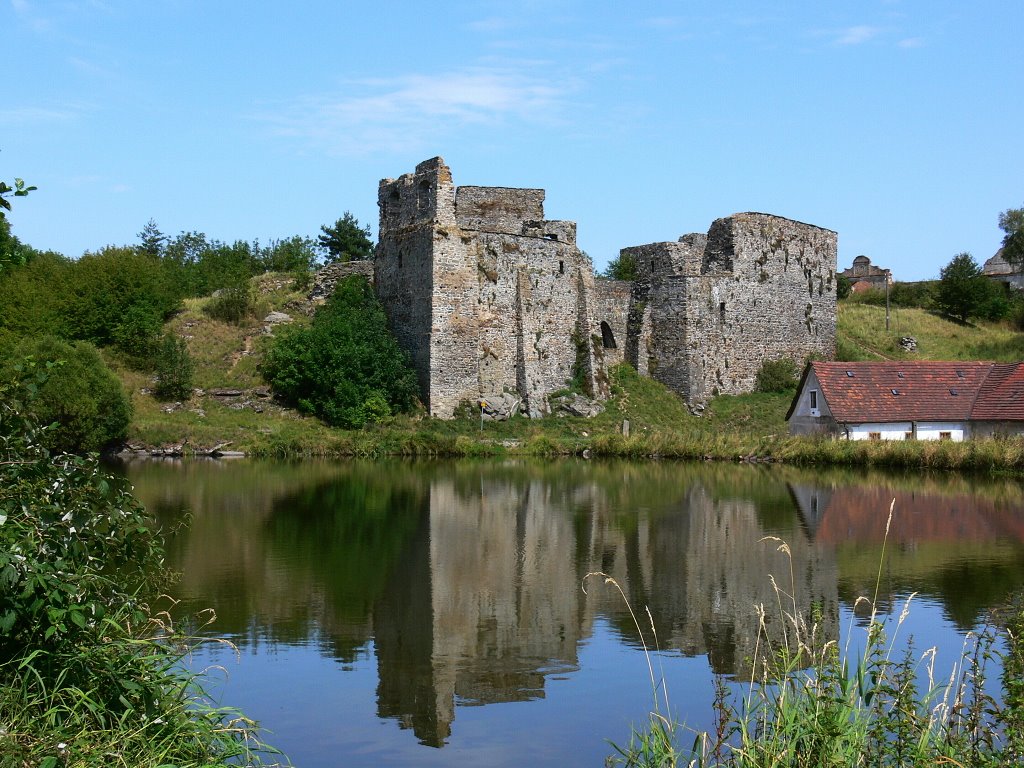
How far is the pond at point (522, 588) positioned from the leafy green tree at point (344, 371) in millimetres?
8068

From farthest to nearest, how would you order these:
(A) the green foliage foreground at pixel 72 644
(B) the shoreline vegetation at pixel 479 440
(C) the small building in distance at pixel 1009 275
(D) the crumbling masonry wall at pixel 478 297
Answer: (C) the small building in distance at pixel 1009 275
(D) the crumbling masonry wall at pixel 478 297
(B) the shoreline vegetation at pixel 479 440
(A) the green foliage foreground at pixel 72 644

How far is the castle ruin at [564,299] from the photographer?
3341 cm

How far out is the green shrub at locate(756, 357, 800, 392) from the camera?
38.5m

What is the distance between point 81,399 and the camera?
28.2 m

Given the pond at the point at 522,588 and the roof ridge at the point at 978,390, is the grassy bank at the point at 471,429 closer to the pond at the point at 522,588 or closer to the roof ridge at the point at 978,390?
the roof ridge at the point at 978,390

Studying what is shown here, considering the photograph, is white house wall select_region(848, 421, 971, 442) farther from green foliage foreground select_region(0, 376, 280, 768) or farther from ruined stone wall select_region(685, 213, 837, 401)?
green foliage foreground select_region(0, 376, 280, 768)

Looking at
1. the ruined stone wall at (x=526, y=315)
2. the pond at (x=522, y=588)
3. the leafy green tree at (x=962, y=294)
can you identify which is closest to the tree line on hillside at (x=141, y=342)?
the ruined stone wall at (x=526, y=315)

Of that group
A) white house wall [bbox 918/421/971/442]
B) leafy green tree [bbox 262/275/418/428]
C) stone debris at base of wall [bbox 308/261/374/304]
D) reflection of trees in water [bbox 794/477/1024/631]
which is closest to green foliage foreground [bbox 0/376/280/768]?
reflection of trees in water [bbox 794/477/1024/631]

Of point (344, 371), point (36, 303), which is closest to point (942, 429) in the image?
point (344, 371)

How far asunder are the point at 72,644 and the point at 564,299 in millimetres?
29873

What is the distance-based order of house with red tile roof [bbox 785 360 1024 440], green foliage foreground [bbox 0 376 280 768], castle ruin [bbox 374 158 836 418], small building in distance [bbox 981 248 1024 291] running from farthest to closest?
1. small building in distance [bbox 981 248 1024 291]
2. castle ruin [bbox 374 158 836 418]
3. house with red tile roof [bbox 785 360 1024 440]
4. green foliage foreground [bbox 0 376 280 768]

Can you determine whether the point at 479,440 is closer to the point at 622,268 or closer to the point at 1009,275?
the point at 622,268

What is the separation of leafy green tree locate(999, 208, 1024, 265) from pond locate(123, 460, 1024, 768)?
3432 cm

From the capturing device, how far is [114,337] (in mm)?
35125
